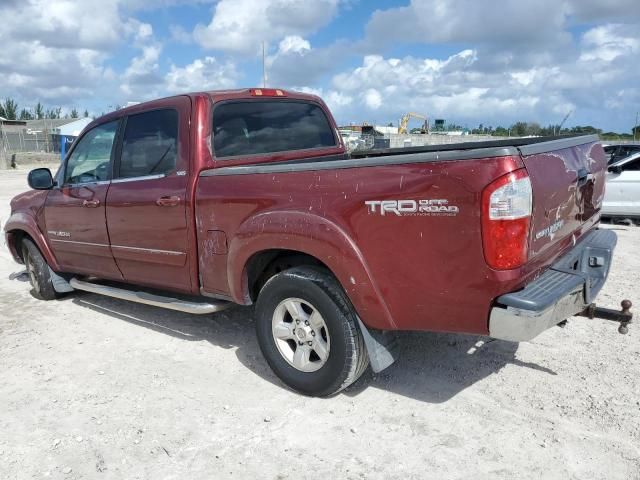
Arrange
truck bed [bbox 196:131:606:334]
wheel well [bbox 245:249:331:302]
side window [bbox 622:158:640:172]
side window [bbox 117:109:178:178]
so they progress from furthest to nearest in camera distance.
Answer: side window [bbox 622:158:640:172], side window [bbox 117:109:178:178], wheel well [bbox 245:249:331:302], truck bed [bbox 196:131:606:334]

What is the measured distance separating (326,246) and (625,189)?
8.90m

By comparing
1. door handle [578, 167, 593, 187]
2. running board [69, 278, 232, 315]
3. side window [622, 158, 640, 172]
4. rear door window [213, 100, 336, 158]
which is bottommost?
running board [69, 278, 232, 315]

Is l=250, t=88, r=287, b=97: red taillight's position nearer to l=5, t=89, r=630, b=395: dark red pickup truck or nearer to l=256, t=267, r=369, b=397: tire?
l=5, t=89, r=630, b=395: dark red pickup truck

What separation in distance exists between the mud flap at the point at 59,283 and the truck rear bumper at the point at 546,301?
4.81m

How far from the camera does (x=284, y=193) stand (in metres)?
3.43

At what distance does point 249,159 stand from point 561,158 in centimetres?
228

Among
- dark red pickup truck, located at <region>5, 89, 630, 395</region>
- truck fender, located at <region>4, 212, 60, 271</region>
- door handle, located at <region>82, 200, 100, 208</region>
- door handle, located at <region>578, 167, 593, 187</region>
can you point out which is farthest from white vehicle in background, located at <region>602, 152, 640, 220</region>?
truck fender, located at <region>4, 212, 60, 271</region>

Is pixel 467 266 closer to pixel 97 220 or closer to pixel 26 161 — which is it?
pixel 97 220

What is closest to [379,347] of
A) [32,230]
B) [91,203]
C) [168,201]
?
[168,201]

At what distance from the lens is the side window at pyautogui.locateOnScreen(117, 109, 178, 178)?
4.23 meters

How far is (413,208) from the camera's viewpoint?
9.32ft

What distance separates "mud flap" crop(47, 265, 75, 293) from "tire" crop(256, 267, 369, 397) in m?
3.15

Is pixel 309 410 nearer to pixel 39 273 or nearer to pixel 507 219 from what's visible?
pixel 507 219

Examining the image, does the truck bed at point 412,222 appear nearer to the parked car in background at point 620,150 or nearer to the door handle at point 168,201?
the door handle at point 168,201
